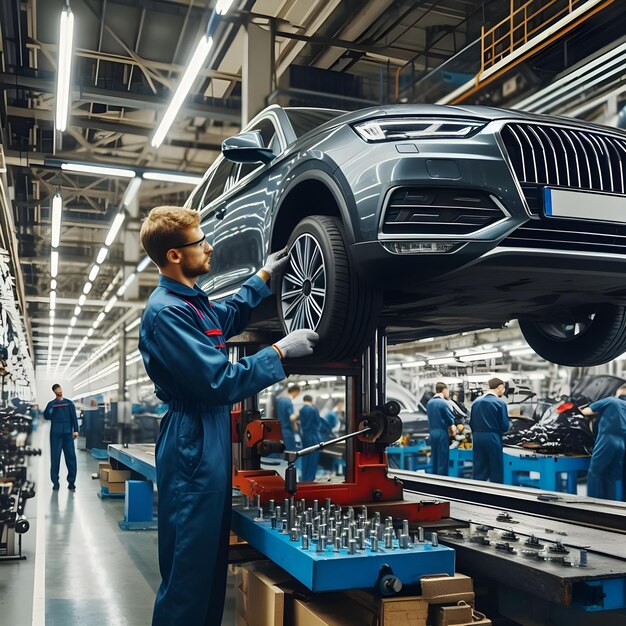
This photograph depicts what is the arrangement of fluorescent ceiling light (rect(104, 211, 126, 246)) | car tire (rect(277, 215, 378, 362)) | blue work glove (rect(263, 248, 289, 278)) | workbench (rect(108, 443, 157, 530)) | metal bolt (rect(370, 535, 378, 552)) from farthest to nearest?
fluorescent ceiling light (rect(104, 211, 126, 246)) → workbench (rect(108, 443, 157, 530)) → blue work glove (rect(263, 248, 289, 278)) → car tire (rect(277, 215, 378, 362)) → metal bolt (rect(370, 535, 378, 552))

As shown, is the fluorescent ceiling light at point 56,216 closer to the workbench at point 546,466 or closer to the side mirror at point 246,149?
the workbench at point 546,466

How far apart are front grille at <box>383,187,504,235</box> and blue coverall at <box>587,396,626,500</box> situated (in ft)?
16.6

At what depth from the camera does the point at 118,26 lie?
9102 millimetres

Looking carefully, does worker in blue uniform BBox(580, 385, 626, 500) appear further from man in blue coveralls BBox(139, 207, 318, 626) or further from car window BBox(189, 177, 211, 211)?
man in blue coveralls BBox(139, 207, 318, 626)

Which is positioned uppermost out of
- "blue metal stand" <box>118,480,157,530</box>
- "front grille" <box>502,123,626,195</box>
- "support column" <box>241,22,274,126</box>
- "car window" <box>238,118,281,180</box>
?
"support column" <box>241,22,274,126</box>

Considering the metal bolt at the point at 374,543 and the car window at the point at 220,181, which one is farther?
the car window at the point at 220,181

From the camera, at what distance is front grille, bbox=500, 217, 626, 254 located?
2322 millimetres

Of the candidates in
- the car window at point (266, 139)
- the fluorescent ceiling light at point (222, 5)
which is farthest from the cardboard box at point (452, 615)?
the fluorescent ceiling light at point (222, 5)

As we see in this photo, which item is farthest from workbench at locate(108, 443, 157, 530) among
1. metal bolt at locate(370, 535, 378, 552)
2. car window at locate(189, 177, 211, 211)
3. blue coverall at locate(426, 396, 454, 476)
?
blue coverall at locate(426, 396, 454, 476)

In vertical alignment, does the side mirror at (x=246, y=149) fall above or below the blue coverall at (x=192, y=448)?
above

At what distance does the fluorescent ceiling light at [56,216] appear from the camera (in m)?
9.41

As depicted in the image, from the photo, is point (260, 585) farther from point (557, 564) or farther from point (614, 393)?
point (614, 393)

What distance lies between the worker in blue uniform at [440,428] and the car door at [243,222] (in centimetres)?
479

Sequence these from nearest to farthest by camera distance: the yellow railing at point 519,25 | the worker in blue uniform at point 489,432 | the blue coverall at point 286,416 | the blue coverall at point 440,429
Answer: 1. the worker in blue uniform at point 489,432
2. the yellow railing at point 519,25
3. the blue coverall at point 440,429
4. the blue coverall at point 286,416
